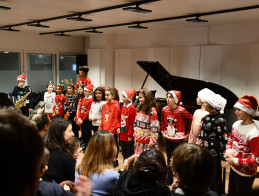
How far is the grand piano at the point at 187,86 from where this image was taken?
17.8 ft

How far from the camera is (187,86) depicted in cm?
588

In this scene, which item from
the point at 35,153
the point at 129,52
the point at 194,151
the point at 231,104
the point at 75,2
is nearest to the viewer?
the point at 35,153

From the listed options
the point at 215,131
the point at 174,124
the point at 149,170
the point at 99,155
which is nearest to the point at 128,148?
the point at 174,124

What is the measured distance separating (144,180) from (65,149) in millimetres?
1000

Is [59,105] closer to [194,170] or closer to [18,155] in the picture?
[194,170]

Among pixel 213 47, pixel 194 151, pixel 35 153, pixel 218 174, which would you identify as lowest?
pixel 218 174

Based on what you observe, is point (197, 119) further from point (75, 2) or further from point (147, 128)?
point (75, 2)

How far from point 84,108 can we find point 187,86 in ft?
7.09

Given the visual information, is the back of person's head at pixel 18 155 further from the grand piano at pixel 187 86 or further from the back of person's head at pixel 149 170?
the grand piano at pixel 187 86

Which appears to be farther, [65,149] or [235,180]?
[235,180]

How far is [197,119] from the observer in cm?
377

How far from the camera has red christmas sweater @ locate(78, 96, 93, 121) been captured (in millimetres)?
5527

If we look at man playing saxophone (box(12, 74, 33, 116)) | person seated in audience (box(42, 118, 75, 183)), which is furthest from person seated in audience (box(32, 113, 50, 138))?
man playing saxophone (box(12, 74, 33, 116))

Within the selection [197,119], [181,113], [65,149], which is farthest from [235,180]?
[65,149]
